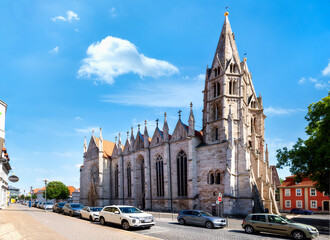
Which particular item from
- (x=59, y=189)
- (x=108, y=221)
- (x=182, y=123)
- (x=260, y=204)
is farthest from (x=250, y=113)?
(x=59, y=189)

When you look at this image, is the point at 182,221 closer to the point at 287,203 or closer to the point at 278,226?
the point at 278,226

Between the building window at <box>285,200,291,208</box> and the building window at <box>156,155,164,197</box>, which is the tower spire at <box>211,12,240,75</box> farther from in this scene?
the building window at <box>285,200,291,208</box>

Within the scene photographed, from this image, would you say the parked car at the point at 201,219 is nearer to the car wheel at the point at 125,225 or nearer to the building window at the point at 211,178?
the car wheel at the point at 125,225

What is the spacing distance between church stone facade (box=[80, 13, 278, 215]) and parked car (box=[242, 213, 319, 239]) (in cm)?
1332

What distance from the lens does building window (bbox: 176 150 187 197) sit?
36.4 metres

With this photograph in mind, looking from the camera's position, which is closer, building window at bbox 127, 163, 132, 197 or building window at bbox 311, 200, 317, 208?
building window at bbox 311, 200, 317, 208

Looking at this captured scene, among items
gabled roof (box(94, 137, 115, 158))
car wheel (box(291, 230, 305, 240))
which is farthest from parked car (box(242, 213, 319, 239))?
gabled roof (box(94, 137, 115, 158))

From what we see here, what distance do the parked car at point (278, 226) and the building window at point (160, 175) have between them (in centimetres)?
2341

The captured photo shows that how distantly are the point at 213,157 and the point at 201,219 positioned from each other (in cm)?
1489

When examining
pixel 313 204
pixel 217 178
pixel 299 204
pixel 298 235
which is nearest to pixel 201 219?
pixel 298 235

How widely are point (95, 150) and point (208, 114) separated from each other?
26922 mm

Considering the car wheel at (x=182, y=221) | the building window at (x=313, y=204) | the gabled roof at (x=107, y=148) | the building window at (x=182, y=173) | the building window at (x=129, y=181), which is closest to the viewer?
the car wheel at (x=182, y=221)

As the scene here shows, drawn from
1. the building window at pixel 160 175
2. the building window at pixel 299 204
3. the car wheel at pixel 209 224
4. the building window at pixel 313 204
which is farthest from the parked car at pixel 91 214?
the building window at pixel 313 204

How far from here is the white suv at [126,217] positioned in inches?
655
